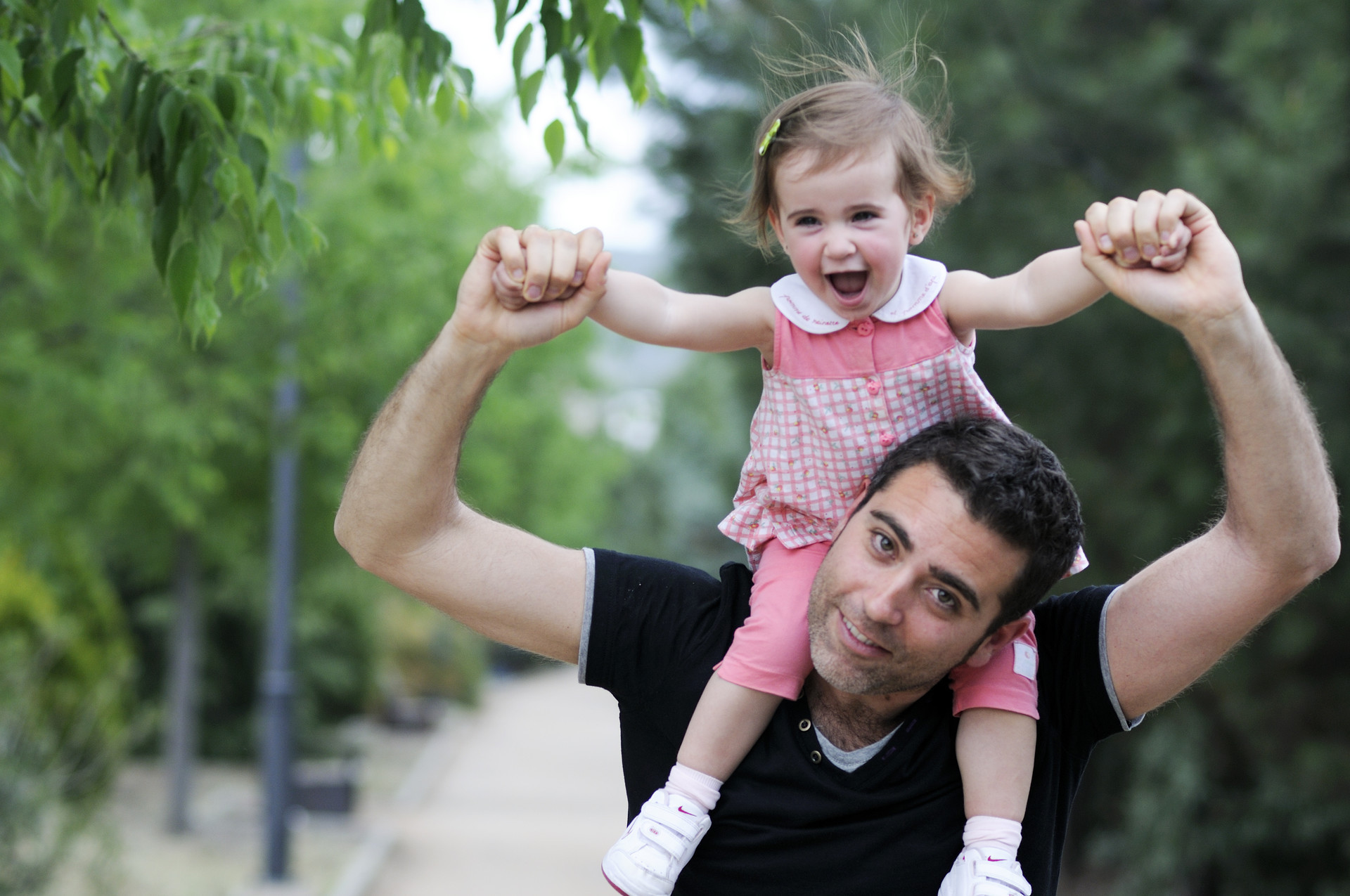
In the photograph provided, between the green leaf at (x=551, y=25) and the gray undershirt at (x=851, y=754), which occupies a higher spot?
the green leaf at (x=551, y=25)

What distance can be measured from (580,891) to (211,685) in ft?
26.6

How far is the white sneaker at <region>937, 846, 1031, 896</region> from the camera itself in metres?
2.08

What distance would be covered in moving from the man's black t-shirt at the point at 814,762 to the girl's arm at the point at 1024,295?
1.72ft

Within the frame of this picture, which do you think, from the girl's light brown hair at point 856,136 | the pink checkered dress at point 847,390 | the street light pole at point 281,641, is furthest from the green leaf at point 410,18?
the street light pole at point 281,641

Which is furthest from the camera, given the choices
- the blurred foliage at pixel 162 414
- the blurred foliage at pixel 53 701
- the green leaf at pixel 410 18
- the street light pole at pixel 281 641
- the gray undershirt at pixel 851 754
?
the street light pole at pixel 281 641

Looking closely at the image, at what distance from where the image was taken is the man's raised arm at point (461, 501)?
204 centimetres

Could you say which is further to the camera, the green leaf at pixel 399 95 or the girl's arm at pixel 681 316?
the green leaf at pixel 399 95

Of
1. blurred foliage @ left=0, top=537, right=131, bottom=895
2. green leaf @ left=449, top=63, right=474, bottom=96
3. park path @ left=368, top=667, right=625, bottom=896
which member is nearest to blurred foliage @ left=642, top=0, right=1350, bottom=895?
green leaf @ left=449, top=63, right=474, bottom=96

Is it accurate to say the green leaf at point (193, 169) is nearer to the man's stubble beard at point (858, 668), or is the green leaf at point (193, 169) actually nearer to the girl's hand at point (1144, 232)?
the man's stubble beard at point (858, 668)

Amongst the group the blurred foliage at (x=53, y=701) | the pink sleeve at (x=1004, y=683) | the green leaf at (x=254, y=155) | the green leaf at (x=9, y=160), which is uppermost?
the green leaf at (x=254, y=155)

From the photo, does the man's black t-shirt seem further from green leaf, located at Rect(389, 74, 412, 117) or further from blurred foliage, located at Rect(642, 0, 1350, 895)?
blurred foliage, located at Rect(642, 0, 1350, 895)

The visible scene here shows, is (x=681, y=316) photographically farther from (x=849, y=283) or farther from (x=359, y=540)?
(x=359, y=540)

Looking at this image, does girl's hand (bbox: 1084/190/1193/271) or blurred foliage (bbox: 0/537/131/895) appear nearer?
girl's hand (bbox: 1084/190/1193/271)

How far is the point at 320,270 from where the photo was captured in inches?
371
